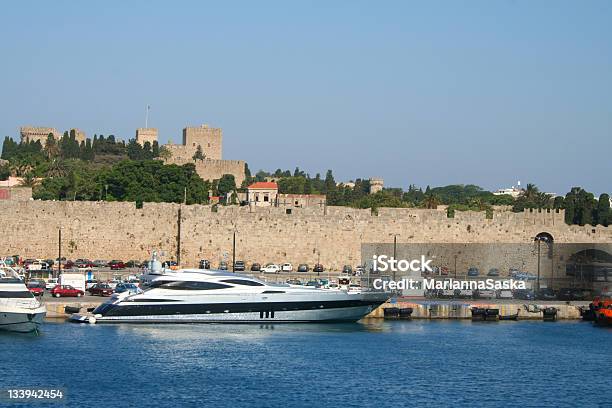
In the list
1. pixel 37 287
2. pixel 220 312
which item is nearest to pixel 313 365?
pixel 220 312

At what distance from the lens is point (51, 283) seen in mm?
41594

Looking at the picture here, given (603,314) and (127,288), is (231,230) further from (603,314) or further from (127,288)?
(603,314)

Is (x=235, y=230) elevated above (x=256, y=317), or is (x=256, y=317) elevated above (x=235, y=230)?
(x=235, y=230)

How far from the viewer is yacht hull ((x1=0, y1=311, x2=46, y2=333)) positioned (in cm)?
3366

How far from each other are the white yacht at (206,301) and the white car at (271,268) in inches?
469

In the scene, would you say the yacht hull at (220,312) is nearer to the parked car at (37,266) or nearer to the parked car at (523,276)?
the parked car at (37,266)

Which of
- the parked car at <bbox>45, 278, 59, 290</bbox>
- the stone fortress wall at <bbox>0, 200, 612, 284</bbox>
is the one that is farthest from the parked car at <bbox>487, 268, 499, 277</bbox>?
the parked car at <bbox>45, 278, 59, 290</bbox>

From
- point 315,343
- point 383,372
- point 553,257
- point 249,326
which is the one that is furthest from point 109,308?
point 553,257

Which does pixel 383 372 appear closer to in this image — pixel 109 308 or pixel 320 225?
pixel 109 308

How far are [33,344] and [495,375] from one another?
10985mm

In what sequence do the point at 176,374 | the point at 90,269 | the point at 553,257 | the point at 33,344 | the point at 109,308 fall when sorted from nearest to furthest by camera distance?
the point at 176,374
the point at 33,344
the point at 109,308
the point at 90,269
the point at 553,257

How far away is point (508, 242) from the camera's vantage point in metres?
52.6

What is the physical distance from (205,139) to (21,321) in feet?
211

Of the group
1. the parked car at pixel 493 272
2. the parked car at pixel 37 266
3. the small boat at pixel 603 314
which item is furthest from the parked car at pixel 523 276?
the parked car at pixel 37 266
